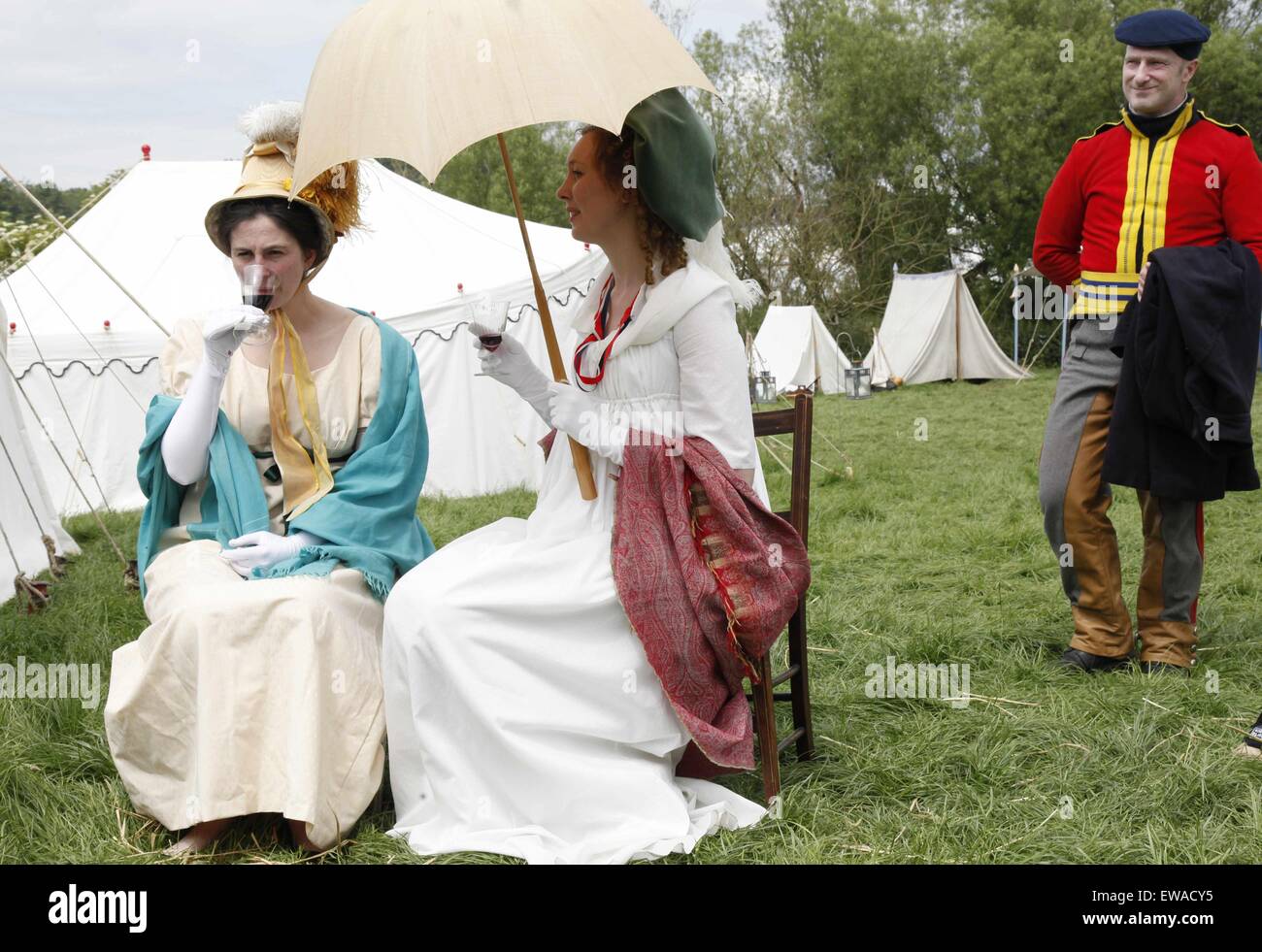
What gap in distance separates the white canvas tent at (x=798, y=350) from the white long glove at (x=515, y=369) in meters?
15.0

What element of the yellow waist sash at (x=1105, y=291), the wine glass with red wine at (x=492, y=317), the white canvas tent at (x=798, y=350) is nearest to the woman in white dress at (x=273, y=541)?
the wine glass with red wine at (x=492, y=317)

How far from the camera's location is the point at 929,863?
8.68 feet

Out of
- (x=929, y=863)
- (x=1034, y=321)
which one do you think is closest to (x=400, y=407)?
(x=929, y=863)

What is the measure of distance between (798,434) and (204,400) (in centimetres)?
141

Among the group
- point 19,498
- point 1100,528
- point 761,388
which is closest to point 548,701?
point 1100,528

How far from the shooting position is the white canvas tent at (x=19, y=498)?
6.22 metres

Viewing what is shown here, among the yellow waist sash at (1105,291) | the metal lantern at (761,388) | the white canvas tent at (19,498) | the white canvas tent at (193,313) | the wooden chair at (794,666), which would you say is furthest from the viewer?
the metal lantern at (761,388)

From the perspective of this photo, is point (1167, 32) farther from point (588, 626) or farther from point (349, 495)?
point (349, 495)

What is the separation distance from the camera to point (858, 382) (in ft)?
57.8

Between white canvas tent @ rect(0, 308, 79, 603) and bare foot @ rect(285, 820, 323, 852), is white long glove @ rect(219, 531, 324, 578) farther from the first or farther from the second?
white canvas tent @ rect(0, 308, 79, 603)

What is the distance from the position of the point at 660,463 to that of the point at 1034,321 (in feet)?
71.2

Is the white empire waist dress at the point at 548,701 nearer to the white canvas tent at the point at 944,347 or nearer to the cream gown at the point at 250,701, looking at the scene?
the cream gown at the point at 250,701
